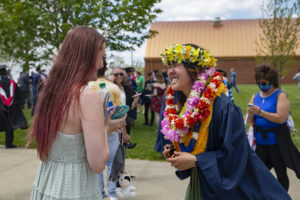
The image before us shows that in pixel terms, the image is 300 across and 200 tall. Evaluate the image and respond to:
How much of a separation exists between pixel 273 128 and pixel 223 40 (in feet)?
109

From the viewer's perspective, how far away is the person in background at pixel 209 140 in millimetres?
2164

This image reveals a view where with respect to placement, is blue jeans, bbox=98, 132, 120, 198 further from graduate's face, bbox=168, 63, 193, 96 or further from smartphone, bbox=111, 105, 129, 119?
smartphone, bbox=111, 105, 129, 119

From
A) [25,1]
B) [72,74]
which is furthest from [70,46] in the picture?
[25,1]

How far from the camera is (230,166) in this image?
2.19 metres

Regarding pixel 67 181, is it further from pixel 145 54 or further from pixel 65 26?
pixel 145 54

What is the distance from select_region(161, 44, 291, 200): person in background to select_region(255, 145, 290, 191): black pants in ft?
5.42

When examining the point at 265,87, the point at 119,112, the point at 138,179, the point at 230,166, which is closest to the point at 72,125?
the point at 119,112

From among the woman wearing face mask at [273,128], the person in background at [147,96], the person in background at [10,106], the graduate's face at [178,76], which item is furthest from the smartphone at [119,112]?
the person in background at [147,96]

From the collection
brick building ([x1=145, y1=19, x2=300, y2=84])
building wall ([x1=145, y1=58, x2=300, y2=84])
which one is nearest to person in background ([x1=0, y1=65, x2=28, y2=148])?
brick building ([x1=145, y1=19, x2=300, y2=84])

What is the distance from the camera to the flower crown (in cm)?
237

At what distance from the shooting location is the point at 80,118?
1798mm

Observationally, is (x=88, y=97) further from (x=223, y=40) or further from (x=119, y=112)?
(x=223, y=40)

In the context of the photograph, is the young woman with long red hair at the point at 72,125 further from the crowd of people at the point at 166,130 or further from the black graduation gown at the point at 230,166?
the black graduation gown at the point at 230,166

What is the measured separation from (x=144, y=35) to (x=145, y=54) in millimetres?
24181
